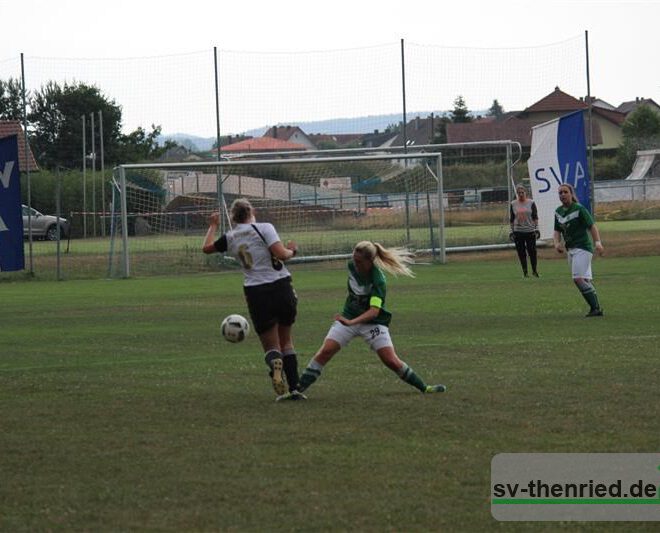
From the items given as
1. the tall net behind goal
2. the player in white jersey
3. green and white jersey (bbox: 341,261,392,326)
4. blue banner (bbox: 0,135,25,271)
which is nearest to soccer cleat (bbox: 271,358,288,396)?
the player in white jersey

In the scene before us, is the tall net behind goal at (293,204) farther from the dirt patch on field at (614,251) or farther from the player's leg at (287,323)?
the player's leg at (287,323)

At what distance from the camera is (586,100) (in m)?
38.2

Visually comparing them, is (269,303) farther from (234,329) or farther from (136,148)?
(136,148)

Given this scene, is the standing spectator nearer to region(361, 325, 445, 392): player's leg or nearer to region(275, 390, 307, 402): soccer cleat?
region(361, 325, 445, 392): player's leg

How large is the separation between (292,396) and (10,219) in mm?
7189

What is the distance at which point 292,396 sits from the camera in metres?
11.0

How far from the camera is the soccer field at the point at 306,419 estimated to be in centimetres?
707

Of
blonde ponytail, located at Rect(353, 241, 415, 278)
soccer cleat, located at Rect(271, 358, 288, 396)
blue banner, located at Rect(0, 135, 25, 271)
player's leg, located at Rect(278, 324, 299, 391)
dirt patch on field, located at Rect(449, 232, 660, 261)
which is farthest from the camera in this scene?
dirt patch on field, located at Rect(449, 232, 660, 261)

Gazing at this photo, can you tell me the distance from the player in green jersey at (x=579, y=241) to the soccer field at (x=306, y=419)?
52cm

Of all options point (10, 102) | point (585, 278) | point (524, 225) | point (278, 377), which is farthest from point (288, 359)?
point (10, 102)

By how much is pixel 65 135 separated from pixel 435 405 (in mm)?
39552

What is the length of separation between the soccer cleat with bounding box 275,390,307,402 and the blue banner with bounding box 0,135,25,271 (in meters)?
6.86

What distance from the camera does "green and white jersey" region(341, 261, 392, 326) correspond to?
10.8 m

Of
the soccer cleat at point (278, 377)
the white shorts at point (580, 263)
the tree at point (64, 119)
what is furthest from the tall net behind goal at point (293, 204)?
the soccer cleat at point (278, 377)
